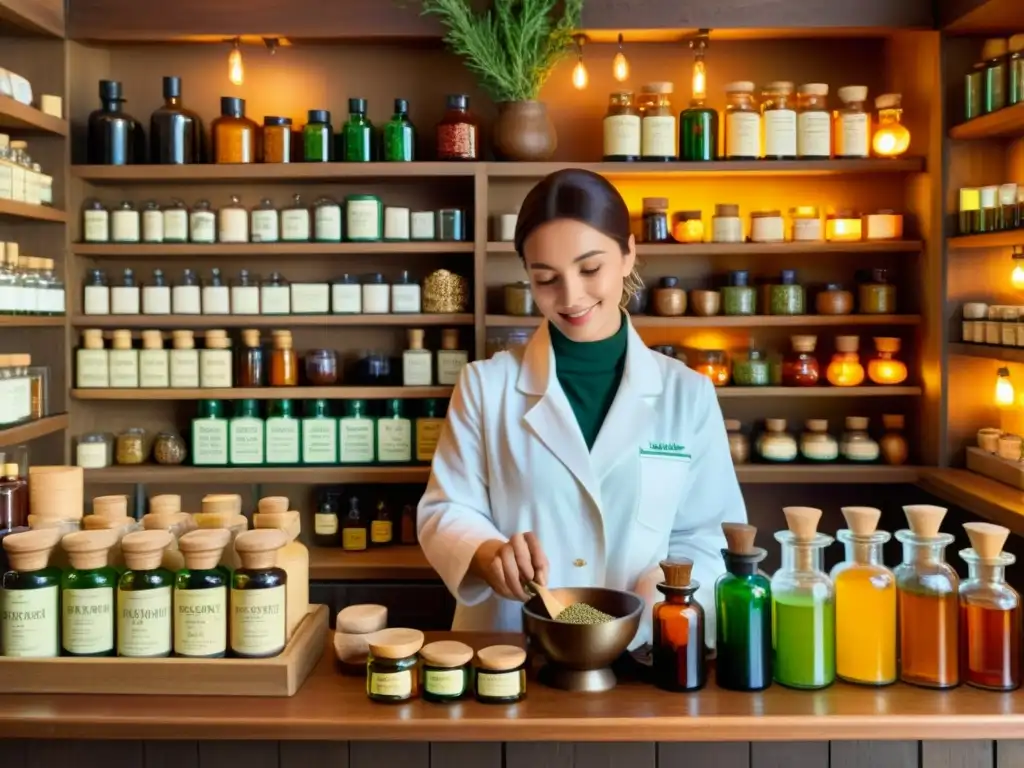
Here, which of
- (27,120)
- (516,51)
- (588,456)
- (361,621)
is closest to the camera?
(361,621)

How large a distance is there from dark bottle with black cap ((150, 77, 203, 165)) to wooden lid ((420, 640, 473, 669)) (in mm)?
2109

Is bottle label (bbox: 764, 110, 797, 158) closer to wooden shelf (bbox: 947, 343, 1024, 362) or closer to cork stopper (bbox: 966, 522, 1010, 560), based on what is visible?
wooden shelf (bbox: 947, 343, 1024, 362)

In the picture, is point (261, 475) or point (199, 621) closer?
point (199, 621)

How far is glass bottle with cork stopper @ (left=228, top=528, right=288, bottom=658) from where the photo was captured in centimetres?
124

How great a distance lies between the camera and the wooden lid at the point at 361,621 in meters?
1.37

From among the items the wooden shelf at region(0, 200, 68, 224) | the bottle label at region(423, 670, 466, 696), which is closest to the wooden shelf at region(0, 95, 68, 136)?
the wooden shelf at region(0, 200, 68, 224)

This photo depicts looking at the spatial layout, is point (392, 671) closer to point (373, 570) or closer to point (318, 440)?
point (373, 570)

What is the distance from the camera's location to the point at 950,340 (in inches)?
114

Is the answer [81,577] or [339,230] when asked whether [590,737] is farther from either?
[339,230]

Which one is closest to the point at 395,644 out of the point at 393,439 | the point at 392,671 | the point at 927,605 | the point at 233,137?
the point at 392,671

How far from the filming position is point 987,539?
3.89 ft

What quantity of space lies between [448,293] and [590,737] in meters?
1.94

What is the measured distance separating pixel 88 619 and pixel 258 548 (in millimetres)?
229

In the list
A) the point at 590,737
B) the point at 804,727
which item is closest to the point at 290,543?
the point at 590,737
